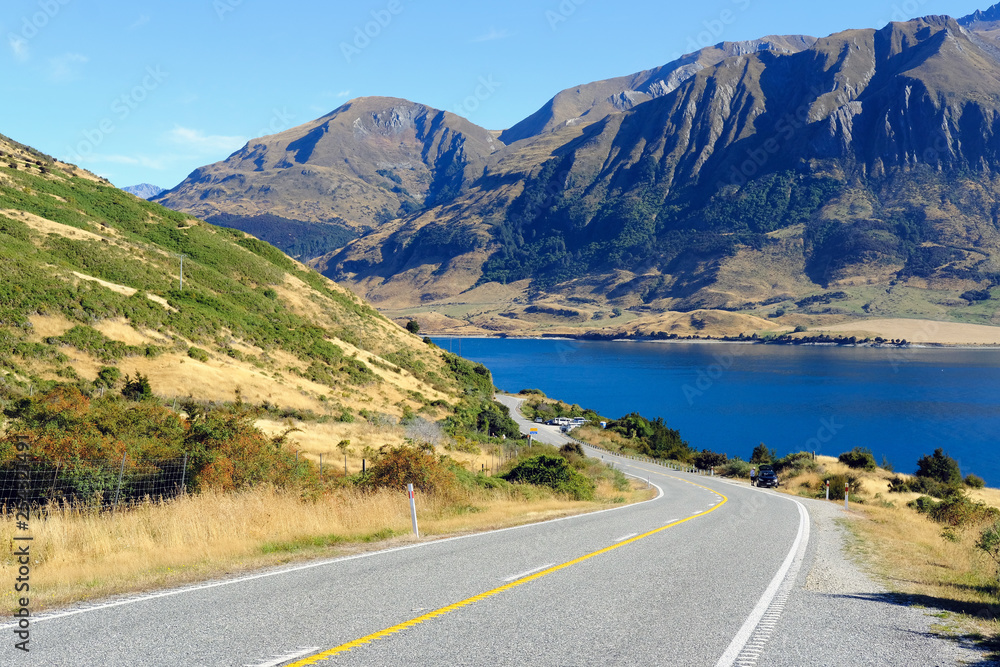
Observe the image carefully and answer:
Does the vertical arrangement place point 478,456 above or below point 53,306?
below

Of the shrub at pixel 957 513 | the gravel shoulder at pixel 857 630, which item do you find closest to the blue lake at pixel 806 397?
the shrub at pixel 957 513

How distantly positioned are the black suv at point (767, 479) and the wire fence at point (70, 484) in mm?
39311

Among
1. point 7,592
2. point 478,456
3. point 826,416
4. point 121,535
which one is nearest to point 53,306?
point 478,456

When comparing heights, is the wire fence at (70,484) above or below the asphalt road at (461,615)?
above

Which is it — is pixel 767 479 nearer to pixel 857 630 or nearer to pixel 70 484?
pixel 857 630

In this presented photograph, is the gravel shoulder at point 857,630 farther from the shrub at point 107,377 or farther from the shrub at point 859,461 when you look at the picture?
→ the shrub at point 859,461

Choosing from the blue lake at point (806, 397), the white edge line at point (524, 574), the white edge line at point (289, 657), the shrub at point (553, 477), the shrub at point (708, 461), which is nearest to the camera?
the white edge line at point (289, 657)

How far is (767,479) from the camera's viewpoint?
45094 mm

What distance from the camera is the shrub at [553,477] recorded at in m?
24.6

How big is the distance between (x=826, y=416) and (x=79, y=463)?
11371 centimetres

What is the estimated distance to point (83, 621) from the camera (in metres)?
6.55

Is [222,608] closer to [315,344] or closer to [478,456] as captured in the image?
[478,456]

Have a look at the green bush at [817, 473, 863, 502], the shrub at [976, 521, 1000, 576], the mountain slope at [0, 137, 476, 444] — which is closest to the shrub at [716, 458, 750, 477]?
the green bush at [817, 473, 863, 502]

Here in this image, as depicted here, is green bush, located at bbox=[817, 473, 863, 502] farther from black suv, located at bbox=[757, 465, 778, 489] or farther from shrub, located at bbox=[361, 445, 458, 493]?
shrub, located at bbox=[361, 445, 458, 493]
